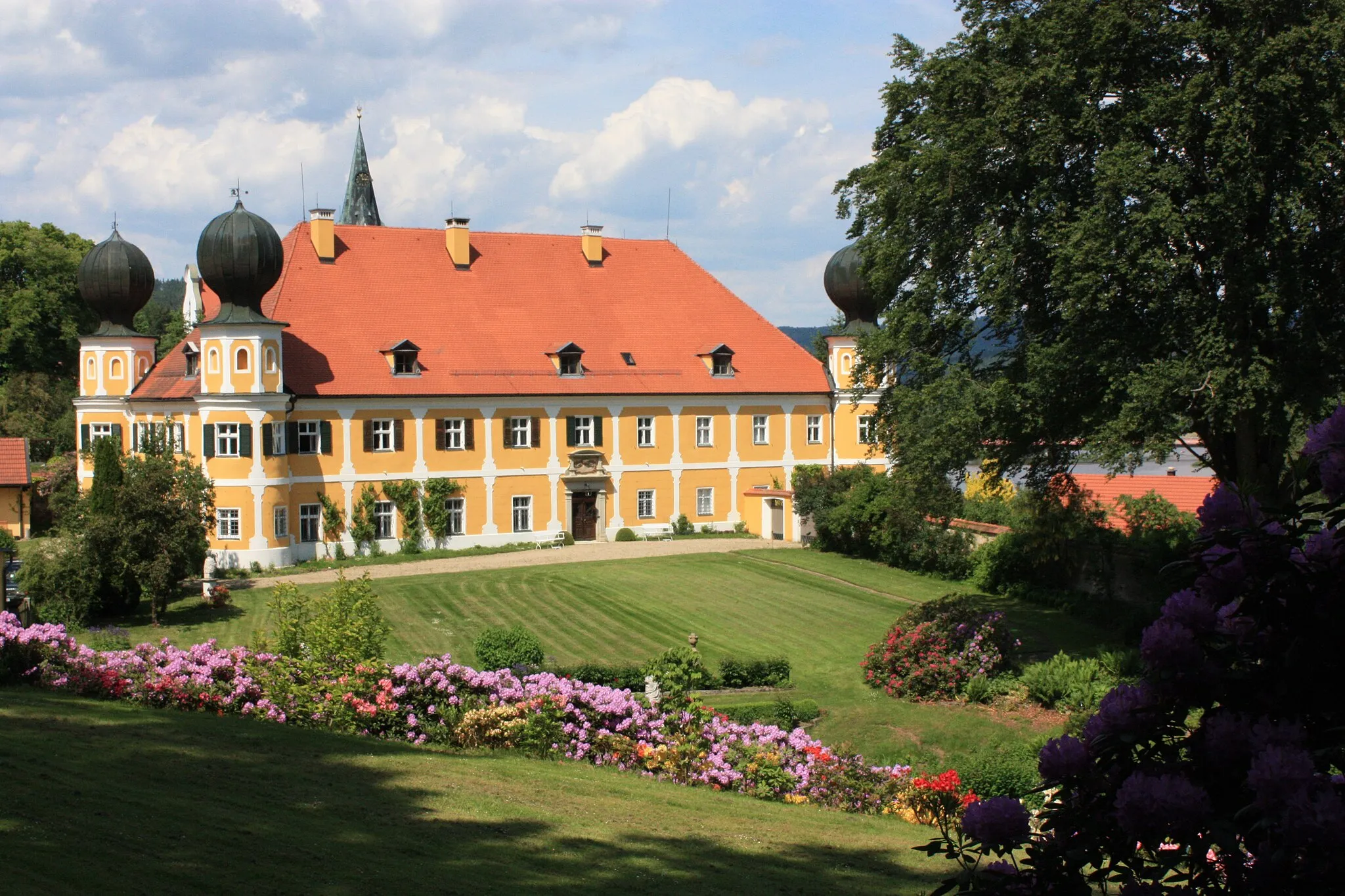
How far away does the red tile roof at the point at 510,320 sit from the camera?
3978 centimetres

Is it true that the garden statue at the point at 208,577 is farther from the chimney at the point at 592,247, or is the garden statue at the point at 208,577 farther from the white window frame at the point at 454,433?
the chimney at the point at 592,247

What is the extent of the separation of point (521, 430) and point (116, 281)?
14780 mm

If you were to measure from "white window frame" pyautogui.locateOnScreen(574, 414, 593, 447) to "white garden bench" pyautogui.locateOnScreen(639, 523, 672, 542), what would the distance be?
11.6ft

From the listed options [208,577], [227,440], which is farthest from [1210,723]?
[227,440]

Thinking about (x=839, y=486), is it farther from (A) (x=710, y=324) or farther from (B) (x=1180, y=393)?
(B) (x=1180, y=393)

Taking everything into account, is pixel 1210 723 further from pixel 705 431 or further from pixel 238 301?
pixel 705 431

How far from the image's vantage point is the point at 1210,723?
422 centimetres

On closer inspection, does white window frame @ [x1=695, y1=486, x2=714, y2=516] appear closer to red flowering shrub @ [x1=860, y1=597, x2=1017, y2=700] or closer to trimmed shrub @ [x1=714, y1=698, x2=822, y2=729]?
red flowering shrub @ [x1=860, y1=597, x2=1017, y2=700]

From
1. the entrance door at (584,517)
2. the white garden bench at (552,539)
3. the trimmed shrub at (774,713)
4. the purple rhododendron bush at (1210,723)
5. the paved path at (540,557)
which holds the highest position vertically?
the purple rhododendron bush at (1210,723)

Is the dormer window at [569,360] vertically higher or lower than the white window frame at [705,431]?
higher

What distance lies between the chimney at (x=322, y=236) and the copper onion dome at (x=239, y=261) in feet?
16.9

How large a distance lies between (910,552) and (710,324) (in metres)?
14.1

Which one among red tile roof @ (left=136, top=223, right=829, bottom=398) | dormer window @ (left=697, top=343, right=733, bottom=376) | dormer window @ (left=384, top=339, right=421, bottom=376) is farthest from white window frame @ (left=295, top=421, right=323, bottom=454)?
dormer window @ (left=697, top=343, right=733, bottom=376)

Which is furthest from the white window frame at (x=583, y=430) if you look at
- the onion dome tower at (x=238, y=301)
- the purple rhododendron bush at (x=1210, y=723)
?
the purple rhododendron bush at (x=1210, y=723)
